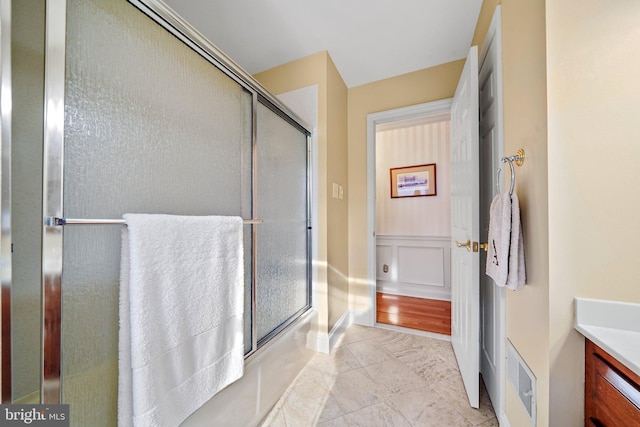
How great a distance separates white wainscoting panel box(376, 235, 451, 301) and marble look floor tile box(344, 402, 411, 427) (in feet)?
6.58

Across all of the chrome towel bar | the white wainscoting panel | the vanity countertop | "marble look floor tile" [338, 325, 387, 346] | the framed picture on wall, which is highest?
the framed picture on wall

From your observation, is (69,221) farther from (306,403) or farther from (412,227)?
(412,227)

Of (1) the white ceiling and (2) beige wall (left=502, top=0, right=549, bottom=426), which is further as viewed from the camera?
(1) the white ceiling

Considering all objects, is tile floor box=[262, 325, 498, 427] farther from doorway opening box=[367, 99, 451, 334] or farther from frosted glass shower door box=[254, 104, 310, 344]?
doorway opening box=[367, 99, 451, 334]

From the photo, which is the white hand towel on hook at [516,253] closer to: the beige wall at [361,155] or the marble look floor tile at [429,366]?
the marble look floor tile at [429,366]

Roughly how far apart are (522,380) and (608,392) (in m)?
0.41

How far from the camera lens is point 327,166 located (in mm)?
1865

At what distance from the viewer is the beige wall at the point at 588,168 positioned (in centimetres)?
70

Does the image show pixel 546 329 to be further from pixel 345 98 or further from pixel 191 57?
pixel 345 98

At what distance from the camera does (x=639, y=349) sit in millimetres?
564

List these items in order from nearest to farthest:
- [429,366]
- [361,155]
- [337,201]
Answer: [429,366]
[337,201]
[361,155]

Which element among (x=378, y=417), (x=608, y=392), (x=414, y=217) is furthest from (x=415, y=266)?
(x=608, y=392)

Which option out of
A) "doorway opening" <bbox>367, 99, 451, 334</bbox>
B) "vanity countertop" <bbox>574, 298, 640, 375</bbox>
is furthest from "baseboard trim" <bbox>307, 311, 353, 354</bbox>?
"vanity countertop" <bbox>574, 298, 640, 375</bbox>

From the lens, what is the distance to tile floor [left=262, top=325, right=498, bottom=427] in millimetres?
1231
